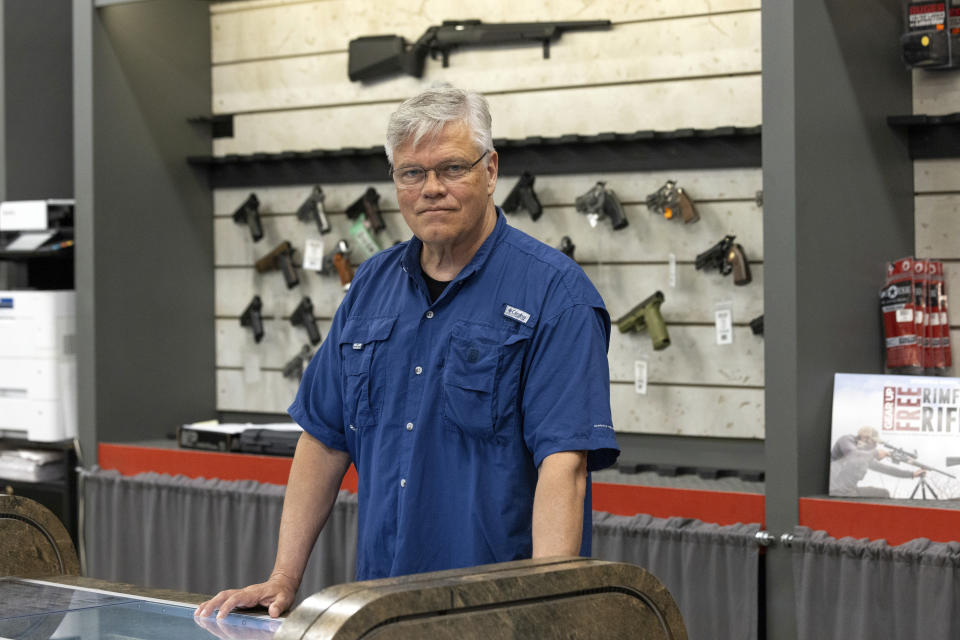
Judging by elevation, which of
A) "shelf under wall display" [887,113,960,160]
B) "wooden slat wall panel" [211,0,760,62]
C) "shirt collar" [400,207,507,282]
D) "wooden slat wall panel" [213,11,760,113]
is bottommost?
"shirt collar" [400,207,507,282]

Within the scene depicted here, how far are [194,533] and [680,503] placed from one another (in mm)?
1753

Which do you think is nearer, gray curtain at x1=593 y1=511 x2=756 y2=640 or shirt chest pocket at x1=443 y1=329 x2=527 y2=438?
shirt chest pocket at x1=443 y1=329 x2=527 y2=438

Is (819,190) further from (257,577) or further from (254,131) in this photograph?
(254,131)

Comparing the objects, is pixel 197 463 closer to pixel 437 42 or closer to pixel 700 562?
pixel 437 42

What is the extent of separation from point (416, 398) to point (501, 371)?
151 millimetres

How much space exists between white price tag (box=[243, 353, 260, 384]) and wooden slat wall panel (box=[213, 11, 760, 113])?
3.27 ft

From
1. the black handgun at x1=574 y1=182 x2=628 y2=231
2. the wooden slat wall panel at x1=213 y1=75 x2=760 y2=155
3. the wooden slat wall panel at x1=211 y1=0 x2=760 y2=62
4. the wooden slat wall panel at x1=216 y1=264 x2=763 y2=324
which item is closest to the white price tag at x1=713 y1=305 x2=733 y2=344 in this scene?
the wooden slat wall panel at x1=216 y1=264 x2=763 y2=324

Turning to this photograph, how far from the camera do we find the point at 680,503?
3.19 metres

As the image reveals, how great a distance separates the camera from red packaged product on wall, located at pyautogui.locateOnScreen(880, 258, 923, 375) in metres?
3.23

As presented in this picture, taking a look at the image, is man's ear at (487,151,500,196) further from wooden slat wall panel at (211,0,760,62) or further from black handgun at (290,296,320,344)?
black handgun at (290,296,320,344)

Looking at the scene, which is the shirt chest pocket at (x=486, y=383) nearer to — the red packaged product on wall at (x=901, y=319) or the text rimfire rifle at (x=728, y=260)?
the red packaged product on wall at (x=901, y=319)

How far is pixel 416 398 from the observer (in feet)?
5.91

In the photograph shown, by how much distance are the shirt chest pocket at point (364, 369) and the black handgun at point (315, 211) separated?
2502 mm

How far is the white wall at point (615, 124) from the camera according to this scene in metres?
3.70
